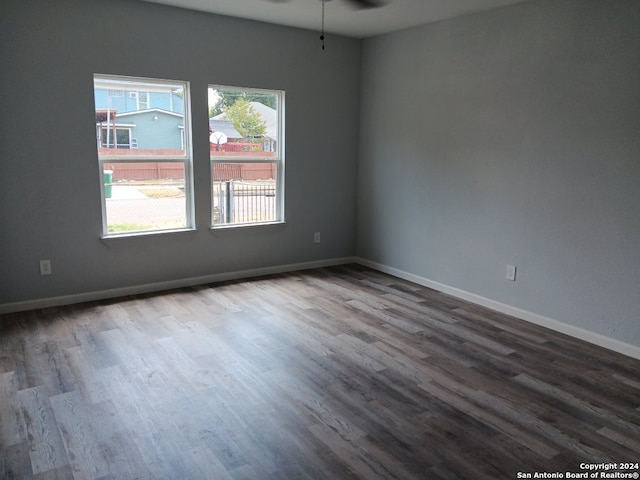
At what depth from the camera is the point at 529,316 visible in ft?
13.0

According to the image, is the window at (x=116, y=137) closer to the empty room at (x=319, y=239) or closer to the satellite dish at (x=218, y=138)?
the empty room at (x=319, y=239)

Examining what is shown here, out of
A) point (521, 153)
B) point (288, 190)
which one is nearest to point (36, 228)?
point (288, 190)

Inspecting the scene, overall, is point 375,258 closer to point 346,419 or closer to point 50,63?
point 346,419

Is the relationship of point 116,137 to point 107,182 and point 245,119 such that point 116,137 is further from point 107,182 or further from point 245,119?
point 245,119

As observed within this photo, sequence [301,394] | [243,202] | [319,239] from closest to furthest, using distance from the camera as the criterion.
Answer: [301,394], [243,202], [319,239]

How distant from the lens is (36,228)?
393cm

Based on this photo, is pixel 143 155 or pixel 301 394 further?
pixel 143 155

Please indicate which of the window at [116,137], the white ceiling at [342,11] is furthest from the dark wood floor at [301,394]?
the white ceiling at [342,11]

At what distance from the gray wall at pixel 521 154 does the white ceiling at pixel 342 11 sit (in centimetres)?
22

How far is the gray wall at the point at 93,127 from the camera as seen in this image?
3773mm

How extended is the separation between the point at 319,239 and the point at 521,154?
242cm

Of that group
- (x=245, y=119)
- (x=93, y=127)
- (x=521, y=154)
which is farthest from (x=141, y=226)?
(x=521, y=154)

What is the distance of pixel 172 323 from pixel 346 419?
183 cm

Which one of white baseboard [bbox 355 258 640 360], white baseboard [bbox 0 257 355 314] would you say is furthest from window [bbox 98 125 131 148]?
white baseboard [bbox 355 258 640 360]
